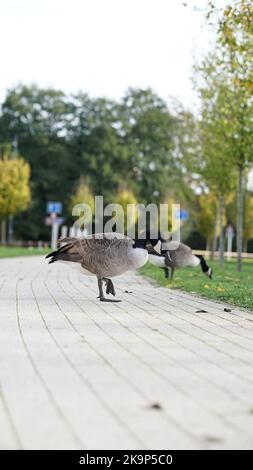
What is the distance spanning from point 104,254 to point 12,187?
4680 cm

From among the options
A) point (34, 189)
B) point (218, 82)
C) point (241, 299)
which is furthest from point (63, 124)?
point (241, 299)

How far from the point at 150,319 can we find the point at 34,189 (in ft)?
205

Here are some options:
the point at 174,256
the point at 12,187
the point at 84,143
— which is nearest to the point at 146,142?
the point at 84,143

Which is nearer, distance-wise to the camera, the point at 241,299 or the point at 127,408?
the point at 127,408

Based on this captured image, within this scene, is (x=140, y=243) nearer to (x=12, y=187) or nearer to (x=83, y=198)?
(x=12, y=187)

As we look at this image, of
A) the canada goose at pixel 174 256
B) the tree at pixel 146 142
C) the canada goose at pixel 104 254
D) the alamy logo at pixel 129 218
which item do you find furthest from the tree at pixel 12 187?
the canada goose at pixel 104 254

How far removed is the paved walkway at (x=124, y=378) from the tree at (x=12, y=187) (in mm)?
46878

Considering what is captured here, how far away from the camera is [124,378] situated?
515 cm

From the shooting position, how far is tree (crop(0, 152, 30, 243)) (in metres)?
55.9

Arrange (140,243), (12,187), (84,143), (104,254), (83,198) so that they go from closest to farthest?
(104,254) < (140,243) < (12,187) < (83,198) < (84,143)

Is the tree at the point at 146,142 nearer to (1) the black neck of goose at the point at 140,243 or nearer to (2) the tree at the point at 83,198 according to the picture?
(2) the tree at the point at 83,198

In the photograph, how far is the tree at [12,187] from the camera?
55.9 meters

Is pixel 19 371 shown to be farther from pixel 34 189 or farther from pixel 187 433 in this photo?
pixel 34 189
